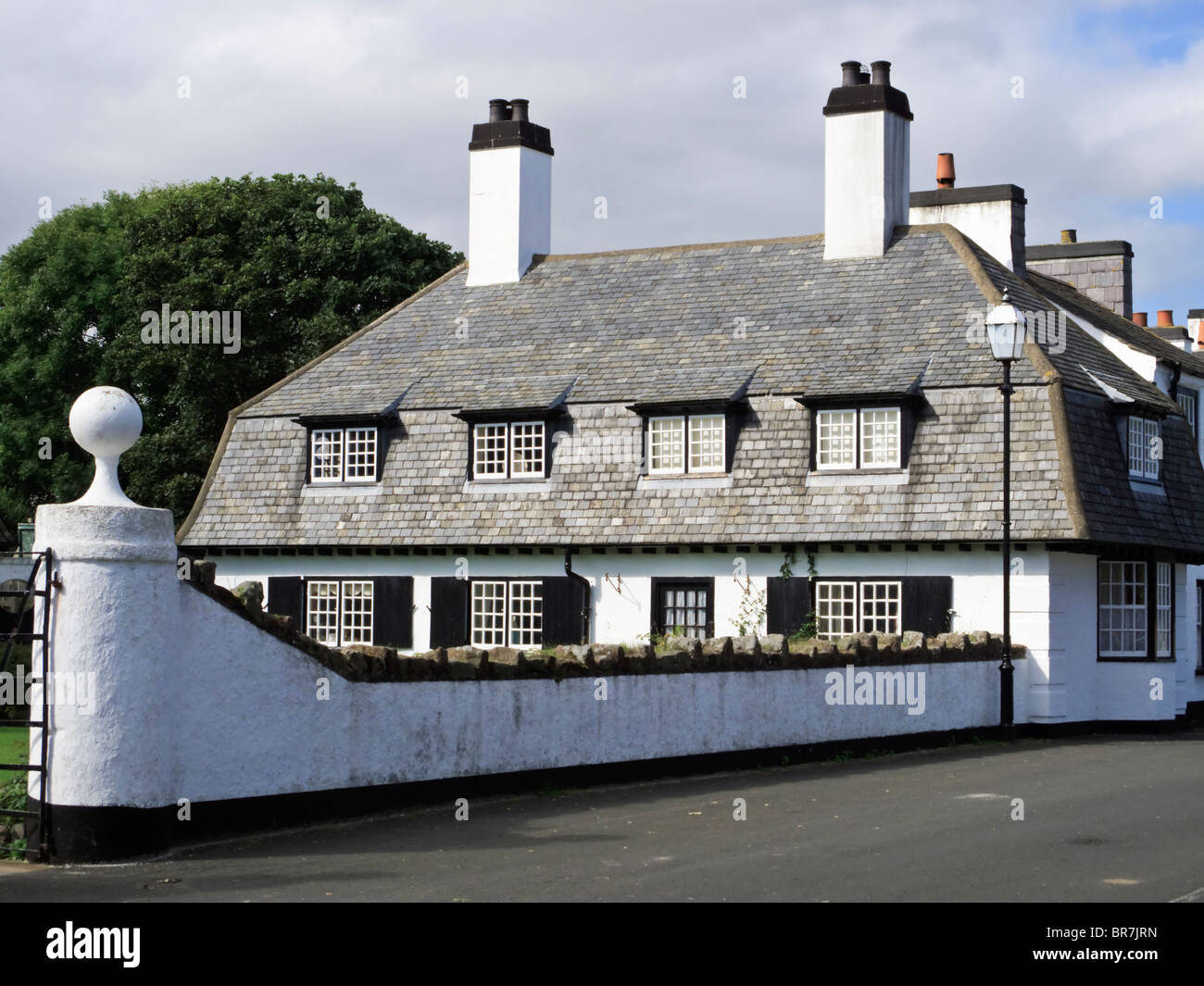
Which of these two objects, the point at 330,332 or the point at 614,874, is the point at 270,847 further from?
the point at 330,332

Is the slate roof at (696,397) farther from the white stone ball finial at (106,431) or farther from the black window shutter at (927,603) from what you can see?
the white stone ball finial at (106,431)

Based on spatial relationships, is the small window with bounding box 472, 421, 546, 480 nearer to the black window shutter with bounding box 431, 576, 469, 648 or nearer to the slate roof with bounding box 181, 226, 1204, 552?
the slate roof with bounding box 181, 226, 1204, 552

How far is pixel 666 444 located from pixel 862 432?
331 centimetres

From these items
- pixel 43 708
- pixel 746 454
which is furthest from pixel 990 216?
pixel 43 708

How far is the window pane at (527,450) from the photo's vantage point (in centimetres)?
2944

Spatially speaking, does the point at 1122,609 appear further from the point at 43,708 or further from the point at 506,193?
the point at 43,708

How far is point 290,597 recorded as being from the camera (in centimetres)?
3080

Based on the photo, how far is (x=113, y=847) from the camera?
37.8 feet

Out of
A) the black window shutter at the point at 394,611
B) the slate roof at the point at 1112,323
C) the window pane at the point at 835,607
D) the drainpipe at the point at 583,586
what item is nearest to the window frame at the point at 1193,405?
the slate roof at the point at 1112,323

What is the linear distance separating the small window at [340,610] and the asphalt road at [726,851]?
47.1 ft

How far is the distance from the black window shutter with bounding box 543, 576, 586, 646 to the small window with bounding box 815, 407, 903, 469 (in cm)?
454
